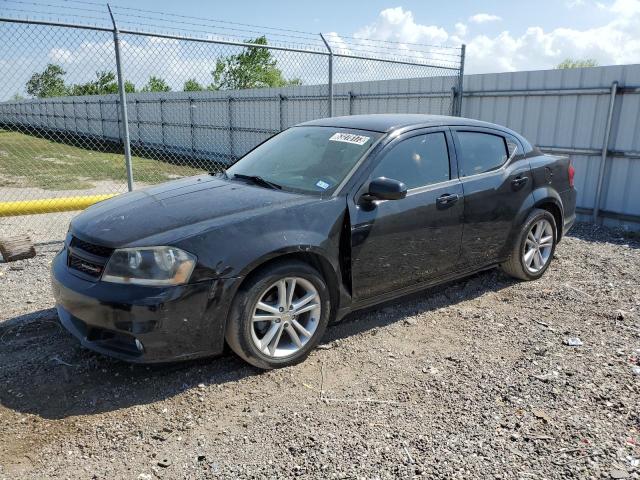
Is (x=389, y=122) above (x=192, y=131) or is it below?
above

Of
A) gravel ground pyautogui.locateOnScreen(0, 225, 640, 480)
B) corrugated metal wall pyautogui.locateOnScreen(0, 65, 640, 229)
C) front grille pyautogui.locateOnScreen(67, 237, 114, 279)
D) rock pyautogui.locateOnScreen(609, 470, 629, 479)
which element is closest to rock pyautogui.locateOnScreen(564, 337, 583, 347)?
gravel ground pyautogui.locateOnScreen(0, 225, 640, 480)

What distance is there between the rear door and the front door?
155 mm

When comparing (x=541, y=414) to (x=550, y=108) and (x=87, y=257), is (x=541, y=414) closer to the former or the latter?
(x=87, y=257)

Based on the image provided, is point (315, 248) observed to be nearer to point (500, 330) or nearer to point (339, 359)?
point (339, 359)

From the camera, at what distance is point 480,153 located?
475 cm

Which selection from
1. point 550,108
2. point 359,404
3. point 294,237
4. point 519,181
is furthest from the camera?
point 550,108

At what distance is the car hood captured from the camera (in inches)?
128

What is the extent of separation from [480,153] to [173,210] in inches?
110

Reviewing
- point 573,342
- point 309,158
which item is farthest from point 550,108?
point 309,158

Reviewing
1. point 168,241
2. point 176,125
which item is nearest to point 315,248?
point 168,241

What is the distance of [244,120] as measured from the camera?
58.2 feet

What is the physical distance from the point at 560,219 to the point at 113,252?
446 centimetres

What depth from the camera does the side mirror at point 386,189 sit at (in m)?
3.66

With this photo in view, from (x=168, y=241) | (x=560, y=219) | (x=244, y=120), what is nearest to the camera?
(x=168, y=241)
